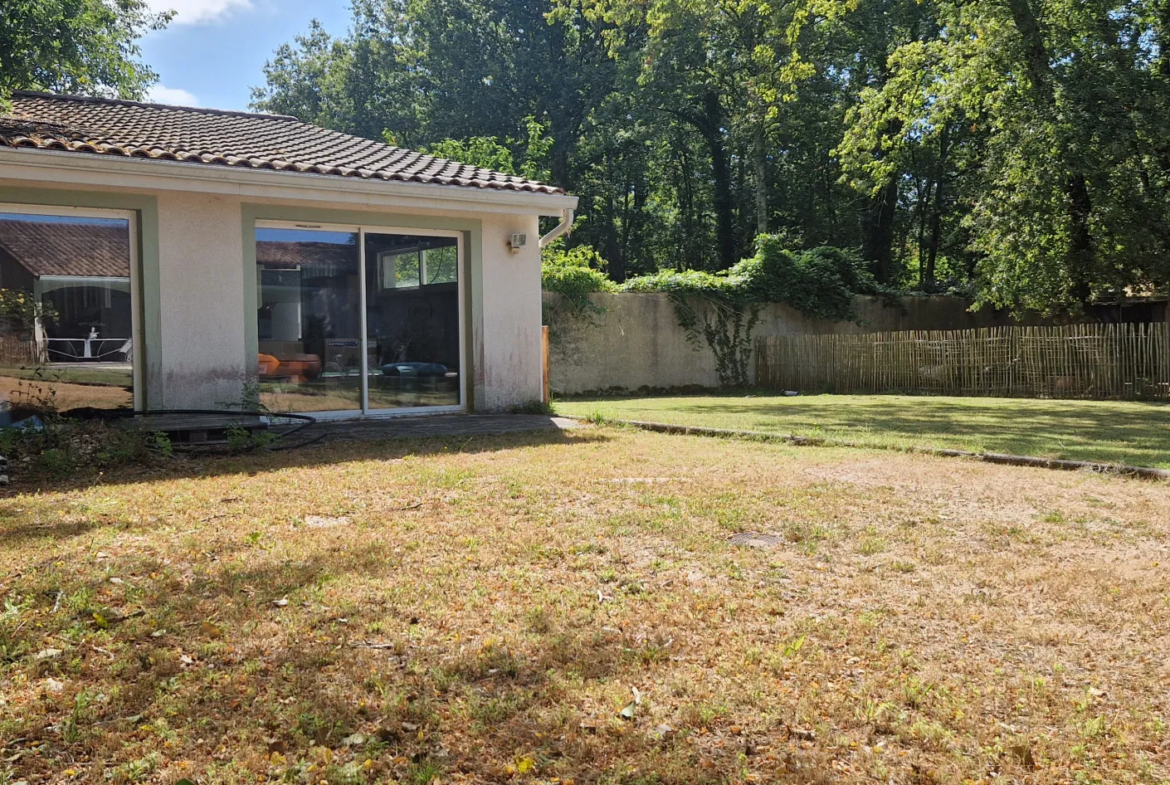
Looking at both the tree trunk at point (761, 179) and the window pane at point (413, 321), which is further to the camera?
the tree trunk at point (761, 179)

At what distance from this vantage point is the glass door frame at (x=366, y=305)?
33.7ft

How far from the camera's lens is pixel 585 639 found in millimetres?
3330

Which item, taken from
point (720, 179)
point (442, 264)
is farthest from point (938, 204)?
point (442, 264)

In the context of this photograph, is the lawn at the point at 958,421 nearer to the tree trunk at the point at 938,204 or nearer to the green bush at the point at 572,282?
the green bush at the point at 572,282

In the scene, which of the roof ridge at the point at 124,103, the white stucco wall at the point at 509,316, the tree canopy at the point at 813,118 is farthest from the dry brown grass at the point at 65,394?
the tree canopy at the point at 813,118

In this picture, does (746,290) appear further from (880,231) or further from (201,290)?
(201,290)

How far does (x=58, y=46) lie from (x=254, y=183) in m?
11.3

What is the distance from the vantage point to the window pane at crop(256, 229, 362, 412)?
9953 mm

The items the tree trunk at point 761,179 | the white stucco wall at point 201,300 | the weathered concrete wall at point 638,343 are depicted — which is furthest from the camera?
the tree trunk at point 761,179

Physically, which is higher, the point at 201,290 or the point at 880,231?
the point at 880,231

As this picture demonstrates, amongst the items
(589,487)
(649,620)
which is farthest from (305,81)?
(649,620)

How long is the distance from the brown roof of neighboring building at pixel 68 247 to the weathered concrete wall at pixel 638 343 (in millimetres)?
10480

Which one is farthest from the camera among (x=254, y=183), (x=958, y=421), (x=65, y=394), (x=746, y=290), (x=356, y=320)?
(x=746, y=290)

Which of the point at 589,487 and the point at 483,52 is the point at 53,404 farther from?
the point at 483,52
